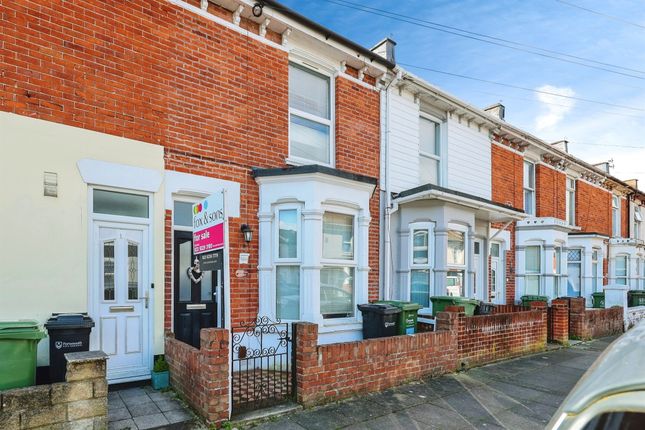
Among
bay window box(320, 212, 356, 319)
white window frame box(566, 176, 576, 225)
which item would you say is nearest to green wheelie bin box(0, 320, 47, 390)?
bay window box(320, 212, 356, 319)

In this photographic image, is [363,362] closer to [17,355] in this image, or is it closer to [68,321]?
[68,321]

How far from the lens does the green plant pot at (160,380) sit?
5.68 meters

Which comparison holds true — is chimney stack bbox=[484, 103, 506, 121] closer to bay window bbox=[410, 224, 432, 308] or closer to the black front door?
bay window bbox=[410, 224, 432, 308]

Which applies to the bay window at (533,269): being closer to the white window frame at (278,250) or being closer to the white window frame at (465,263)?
the white window frame at (465,263)

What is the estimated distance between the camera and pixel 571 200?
16516 mm

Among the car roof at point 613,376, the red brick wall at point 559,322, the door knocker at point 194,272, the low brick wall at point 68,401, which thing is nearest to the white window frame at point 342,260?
the door knocker at point 194,272

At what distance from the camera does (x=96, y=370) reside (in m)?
4.12

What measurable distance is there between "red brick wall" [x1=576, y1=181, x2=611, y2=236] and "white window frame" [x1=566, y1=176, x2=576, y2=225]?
16cm

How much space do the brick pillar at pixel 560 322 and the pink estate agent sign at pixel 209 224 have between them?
30.7 ft

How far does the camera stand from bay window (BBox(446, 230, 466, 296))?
31.6 feet

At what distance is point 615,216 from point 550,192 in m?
7.81

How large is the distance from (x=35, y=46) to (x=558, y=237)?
45.9 ft

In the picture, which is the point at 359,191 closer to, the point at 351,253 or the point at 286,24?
the point at 351,253

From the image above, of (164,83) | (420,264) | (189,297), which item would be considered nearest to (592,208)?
(420,264)
